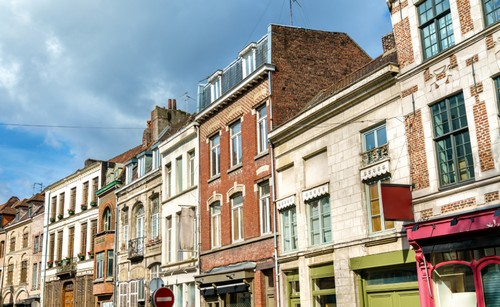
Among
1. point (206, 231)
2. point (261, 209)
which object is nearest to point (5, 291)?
point (206, 231)

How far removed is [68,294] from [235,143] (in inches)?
929

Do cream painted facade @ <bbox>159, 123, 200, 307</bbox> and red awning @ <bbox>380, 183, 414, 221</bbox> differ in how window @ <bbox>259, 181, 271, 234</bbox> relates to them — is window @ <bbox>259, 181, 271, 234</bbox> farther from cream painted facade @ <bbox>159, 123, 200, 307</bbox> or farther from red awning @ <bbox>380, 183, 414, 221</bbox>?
red awning @ <bbox>380, 183, 414, 221</bbox>

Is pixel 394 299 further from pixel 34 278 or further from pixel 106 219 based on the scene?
pixel 34 278

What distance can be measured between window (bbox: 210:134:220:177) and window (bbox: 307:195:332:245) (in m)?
7.96

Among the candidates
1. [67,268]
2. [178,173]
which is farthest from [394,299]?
[67,268]

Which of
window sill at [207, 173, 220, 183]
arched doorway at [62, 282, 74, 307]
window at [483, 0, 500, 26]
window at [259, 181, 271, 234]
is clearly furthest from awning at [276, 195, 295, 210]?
arched doorway at [62, 282, 74, 307]

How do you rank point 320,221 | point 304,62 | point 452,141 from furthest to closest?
point 304,62 < point 320,221 < point 452,141

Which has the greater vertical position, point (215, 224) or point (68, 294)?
point (215, 224)

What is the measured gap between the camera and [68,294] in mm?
44125

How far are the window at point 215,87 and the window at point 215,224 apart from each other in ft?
16.6

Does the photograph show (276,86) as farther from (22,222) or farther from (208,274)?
(22,222)

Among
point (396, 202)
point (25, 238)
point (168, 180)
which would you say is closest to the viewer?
point (396, 202)

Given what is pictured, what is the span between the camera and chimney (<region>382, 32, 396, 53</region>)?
21281 mm

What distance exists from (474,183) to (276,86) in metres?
11.2
